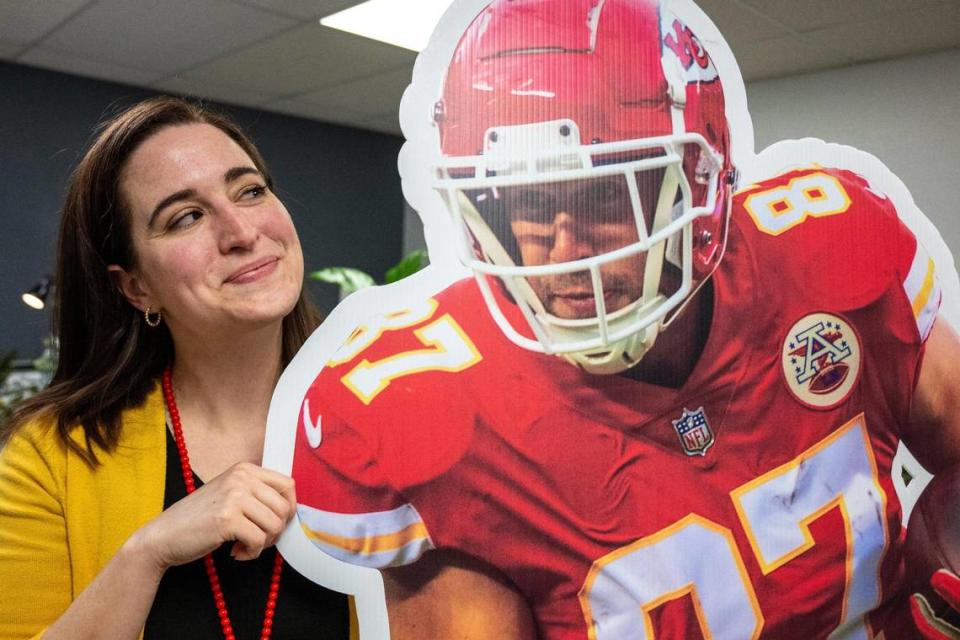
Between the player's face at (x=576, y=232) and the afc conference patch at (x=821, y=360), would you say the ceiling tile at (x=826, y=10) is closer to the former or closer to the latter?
the afc conference patch at (x=821, y=360)

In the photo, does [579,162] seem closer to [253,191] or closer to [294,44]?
[253,191]

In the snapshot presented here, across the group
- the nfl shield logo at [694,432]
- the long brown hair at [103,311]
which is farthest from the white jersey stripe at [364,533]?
the nfl shield logo at [694,432]

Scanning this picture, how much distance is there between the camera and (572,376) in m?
1.02

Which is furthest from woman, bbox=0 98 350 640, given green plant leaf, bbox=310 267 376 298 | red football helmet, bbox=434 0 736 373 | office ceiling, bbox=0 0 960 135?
green plant leaf, bbox=310 267 376 298

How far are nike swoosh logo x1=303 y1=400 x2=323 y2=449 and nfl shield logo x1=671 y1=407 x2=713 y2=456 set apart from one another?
45cm

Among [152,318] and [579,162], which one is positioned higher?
[579,162]

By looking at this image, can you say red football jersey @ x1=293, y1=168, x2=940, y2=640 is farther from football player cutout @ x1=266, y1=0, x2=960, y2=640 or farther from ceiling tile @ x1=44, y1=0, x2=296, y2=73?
ceiling tile @ x1=44, y1=0, x2=296, y2=73

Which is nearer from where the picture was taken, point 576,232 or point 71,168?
point 576,232

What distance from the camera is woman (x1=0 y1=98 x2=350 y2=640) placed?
0.95 metres

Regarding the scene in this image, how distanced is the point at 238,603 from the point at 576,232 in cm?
63

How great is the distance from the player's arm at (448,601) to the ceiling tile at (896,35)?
1516 mm

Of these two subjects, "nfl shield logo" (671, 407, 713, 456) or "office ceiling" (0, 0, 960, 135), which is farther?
"office ceiling" (0, 0, 960, 135)

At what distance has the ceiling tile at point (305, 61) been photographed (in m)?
3.21

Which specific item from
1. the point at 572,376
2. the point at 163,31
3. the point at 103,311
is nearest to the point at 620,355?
the point at 572,376
